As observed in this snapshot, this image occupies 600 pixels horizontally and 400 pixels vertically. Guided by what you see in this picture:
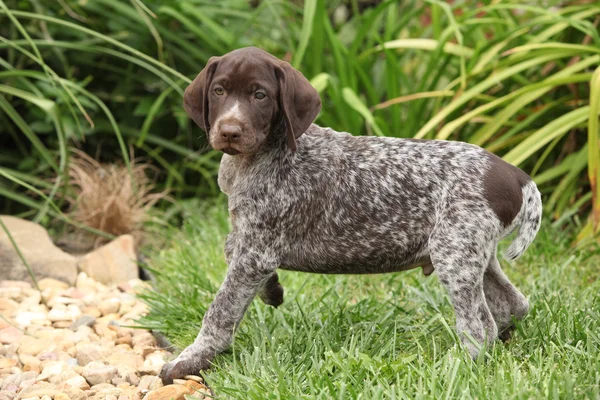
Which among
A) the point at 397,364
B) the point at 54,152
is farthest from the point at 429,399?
the point at 54,152

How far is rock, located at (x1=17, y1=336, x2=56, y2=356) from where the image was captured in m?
3.75

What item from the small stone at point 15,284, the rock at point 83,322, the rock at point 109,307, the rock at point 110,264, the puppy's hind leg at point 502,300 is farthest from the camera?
the rock at point 110,264

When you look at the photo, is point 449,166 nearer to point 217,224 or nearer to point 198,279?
point 198,279

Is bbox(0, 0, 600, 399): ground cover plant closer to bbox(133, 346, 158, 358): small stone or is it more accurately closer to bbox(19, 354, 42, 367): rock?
bbox(133, 346, 158, 358): small stone

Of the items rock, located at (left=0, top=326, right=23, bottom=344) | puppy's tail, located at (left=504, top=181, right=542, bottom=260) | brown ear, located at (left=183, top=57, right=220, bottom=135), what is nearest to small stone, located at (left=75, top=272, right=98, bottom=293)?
rock, located at (left=0, top=326, right=23, bottom=344)

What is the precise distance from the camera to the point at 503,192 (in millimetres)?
3020

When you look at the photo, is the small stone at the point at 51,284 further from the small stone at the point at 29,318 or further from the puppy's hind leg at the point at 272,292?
the puppy's hind leg at the point at 272,292

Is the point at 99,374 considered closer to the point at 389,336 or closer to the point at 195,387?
the point at 195,387

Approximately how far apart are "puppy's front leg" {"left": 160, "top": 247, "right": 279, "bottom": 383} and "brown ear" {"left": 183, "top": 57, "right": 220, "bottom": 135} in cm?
54

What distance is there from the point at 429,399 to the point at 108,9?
476cm

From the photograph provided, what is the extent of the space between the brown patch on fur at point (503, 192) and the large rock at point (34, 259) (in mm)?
2842

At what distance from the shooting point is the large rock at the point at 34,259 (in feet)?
15.6

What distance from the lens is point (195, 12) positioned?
5.59m

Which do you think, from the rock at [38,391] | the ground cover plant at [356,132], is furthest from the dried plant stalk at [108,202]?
the rock at [38,391]
